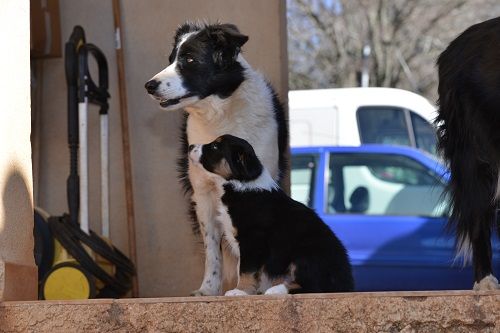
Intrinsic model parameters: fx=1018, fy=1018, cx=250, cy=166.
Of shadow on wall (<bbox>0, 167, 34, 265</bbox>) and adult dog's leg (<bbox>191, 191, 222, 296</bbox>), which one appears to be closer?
shadow on wall (<bbox>0, 167, 34, 265</bbox>)

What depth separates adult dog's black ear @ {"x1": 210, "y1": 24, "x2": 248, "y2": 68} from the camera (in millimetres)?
5801

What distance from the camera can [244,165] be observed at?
543cm

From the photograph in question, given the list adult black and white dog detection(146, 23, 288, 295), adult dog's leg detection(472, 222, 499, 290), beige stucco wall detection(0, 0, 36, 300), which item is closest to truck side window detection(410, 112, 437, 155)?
adult black and white dog detection(146, 23, 288, 295)

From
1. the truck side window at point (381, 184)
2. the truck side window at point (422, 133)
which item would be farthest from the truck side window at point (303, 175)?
the truck side window at point (422, 133)

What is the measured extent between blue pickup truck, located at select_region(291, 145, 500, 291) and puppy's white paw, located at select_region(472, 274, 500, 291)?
5522 millimetres

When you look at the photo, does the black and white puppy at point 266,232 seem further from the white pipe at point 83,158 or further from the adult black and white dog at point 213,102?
the white pipe at point 83,158

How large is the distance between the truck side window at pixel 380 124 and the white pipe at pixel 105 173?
26.6 feet

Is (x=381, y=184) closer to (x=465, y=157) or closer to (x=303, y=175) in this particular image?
(x=303, y=175)

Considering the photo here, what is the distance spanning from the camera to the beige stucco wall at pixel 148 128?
277 inches

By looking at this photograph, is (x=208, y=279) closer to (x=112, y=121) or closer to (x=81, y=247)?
(x=81, y=247)

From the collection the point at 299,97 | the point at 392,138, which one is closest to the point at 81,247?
the point at 299,97

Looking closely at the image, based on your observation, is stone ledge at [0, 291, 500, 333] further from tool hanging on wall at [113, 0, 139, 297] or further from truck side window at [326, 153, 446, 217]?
truck side window at [326, 153, 446, 217]

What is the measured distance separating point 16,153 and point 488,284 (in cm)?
236

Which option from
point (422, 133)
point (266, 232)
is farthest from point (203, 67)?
point (422, 133)
